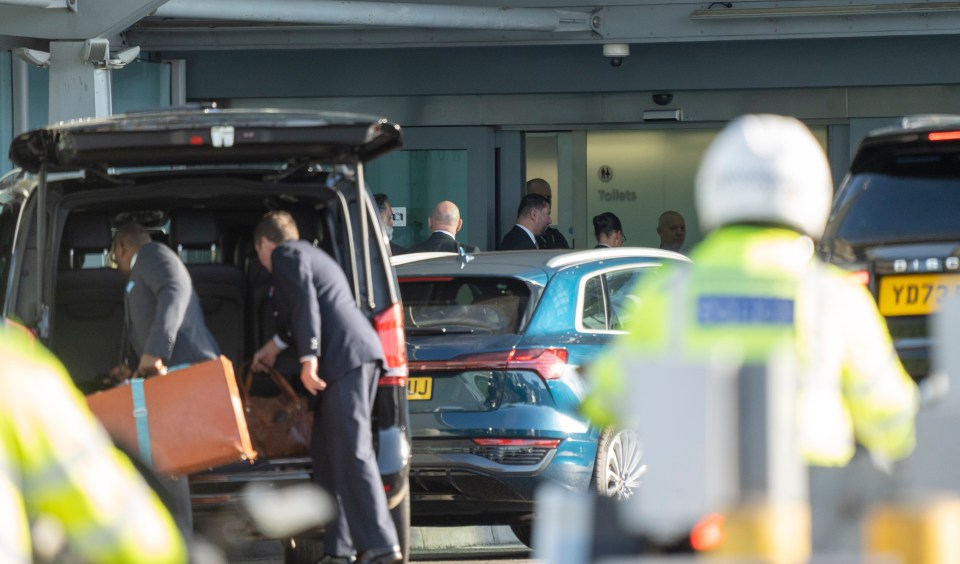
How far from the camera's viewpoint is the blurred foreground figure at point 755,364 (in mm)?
2500

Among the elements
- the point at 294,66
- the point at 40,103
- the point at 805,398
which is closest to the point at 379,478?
the point at 805,398

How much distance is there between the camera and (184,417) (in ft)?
23.2

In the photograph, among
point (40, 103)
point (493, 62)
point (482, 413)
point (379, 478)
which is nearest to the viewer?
point (379, 478)

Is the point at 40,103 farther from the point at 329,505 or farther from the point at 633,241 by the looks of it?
the point at 329,505

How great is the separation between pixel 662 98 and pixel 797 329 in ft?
48.3

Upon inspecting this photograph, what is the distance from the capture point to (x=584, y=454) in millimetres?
8977

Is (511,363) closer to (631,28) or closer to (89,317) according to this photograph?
(89,317)

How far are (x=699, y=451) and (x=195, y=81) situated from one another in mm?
16187

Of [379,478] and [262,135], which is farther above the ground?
[262,135]

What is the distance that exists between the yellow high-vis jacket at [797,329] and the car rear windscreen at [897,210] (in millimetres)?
4198

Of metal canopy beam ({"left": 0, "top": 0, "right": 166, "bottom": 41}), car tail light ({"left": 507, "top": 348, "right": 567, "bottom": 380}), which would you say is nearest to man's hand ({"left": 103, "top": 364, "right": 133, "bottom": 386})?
car tail light ({"left": 507, "top": 348, "right": 567, "bottom": 380})

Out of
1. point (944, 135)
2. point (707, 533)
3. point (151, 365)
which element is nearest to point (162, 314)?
point (151, 365)

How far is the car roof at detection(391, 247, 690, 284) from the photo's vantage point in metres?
9.23

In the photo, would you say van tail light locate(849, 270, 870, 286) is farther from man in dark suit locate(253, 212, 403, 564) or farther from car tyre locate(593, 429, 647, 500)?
man in dark suit locate(253, 212, 403, 564)
